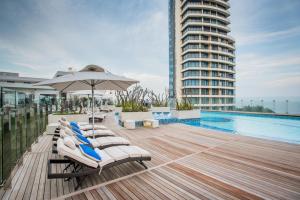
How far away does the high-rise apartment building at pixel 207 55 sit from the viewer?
125ft

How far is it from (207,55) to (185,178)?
40764mm

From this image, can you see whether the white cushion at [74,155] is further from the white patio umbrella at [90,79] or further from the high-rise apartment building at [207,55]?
the high-rise apartment building at [207,55]

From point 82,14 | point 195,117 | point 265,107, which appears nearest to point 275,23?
point 265,107

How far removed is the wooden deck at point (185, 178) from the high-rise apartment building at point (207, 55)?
33.6 meters

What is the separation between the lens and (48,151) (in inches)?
196

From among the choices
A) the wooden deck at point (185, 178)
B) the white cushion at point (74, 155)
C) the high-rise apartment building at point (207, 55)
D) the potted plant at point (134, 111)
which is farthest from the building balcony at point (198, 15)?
the white cushion at point (74, 155)

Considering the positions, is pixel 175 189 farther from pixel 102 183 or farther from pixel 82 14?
pixel 82 14

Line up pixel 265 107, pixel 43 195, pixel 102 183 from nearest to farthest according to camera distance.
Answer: pixel 43 195, pixel 102 183, pixel 265 107

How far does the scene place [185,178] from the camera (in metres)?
3.21

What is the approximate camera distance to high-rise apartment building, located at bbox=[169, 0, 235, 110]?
38.2 metres

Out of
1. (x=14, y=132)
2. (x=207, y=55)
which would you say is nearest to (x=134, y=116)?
(x=14, y=132)

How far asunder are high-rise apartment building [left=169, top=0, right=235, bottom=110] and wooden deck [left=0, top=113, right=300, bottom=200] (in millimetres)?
33559

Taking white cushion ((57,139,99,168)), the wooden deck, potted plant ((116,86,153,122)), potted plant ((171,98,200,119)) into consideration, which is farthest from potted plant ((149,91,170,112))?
white cushion ((57,139,99,168))

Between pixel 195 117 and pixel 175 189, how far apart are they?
11.1 meters
